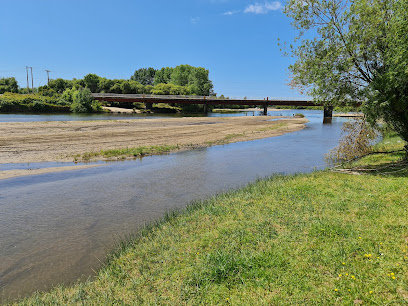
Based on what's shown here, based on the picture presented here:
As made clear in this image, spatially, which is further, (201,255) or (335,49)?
(335,49)

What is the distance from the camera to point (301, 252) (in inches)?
236

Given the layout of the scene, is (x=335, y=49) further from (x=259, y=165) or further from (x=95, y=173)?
(x=95, y=173)

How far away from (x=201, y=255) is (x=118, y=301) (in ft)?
6.94

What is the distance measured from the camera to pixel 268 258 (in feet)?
19.2

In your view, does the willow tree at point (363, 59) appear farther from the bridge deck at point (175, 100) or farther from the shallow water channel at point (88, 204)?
the bridge deck at point (175, 100)

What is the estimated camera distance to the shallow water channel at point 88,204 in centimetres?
721

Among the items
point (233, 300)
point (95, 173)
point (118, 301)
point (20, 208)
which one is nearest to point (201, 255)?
point (233, 300)

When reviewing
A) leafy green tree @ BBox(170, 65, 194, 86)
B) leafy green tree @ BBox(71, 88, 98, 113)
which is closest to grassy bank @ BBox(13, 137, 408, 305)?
leafy green tree @ BBox(71, 88, 98, 113)

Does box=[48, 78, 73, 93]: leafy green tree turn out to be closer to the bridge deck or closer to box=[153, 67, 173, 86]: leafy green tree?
→ the bridge deck

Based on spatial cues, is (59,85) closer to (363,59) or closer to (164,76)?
(164,76)

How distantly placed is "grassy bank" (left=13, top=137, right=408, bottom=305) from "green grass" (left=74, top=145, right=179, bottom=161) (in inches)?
616

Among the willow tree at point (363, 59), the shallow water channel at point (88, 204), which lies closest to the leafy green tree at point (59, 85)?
the shallow water channel at point (88, 204)

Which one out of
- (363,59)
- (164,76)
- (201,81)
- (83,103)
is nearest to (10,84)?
(83,103)

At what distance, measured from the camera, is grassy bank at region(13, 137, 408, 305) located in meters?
4.83
